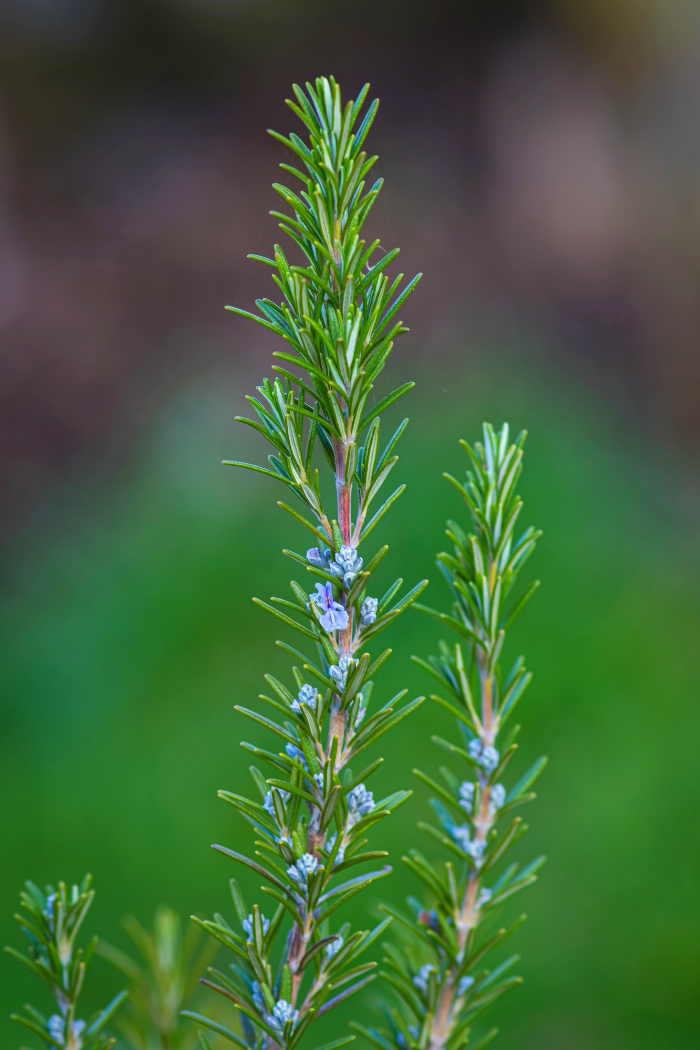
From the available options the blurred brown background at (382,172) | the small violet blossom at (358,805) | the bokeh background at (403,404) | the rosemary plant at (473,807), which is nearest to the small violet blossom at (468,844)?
the rosemary plant at (473,807)

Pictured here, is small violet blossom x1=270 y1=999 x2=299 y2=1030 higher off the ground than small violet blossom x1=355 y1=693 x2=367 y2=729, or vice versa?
small violet blossom x1=355 y1=693 x2=367 y2=729

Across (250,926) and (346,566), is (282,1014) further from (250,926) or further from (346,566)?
(346,566)

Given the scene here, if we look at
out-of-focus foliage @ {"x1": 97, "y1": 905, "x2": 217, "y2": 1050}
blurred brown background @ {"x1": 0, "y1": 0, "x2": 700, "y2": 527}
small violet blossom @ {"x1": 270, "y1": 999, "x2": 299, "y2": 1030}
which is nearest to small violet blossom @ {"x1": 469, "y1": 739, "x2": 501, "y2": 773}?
small violet blossom @ {"x1": 270, "y1": 999, "x2": 299, "y2": 1030}

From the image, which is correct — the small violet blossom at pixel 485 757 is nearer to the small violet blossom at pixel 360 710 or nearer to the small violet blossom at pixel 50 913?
the small violet blossom at pixel 360 710

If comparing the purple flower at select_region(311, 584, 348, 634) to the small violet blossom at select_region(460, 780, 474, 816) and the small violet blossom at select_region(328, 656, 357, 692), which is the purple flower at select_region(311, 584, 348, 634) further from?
the small violet blossom at select_region(460, 780, 474, 816)

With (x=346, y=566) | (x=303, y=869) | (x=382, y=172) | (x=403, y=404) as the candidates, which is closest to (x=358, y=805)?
(x=303, y=869)

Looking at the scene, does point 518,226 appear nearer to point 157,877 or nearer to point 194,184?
point 194,184

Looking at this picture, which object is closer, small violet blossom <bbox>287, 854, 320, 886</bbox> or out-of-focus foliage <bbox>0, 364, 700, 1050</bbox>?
small violet blossom <bbox>287, 854, 320, 886</bbox>
